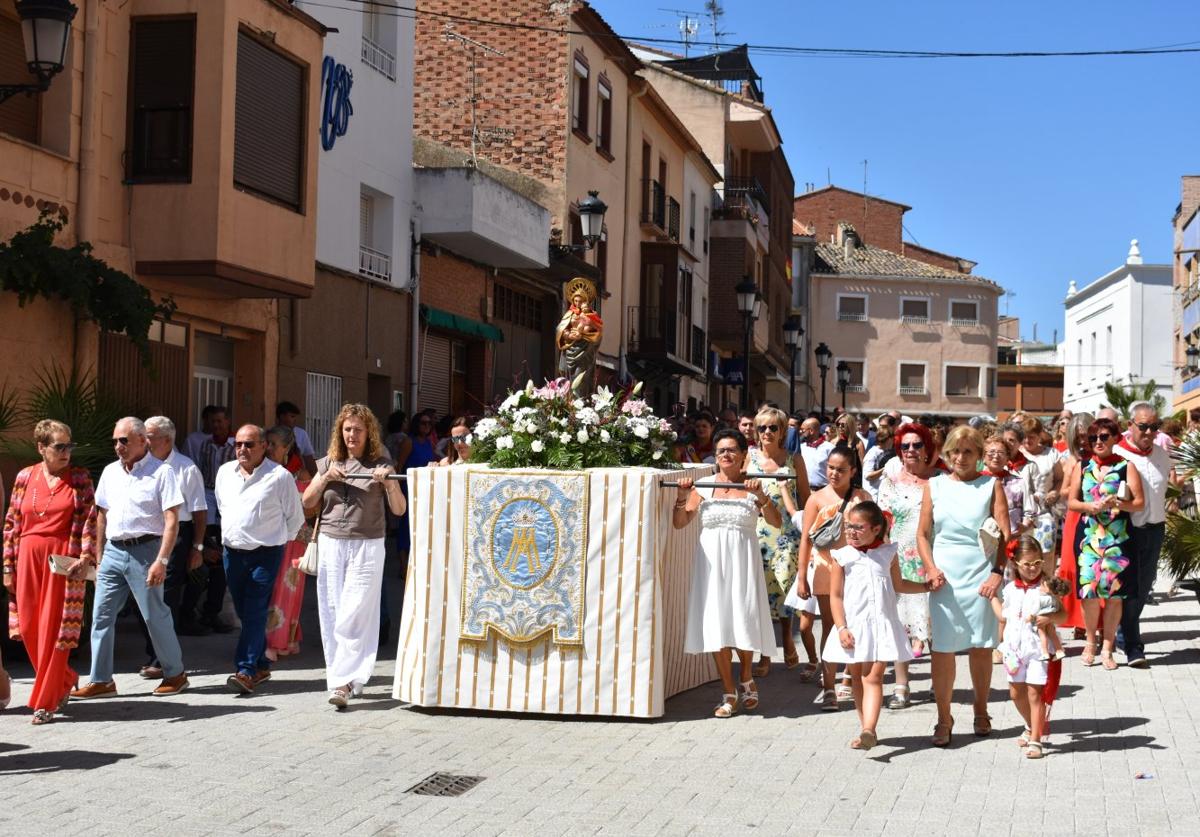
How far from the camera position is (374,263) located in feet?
69.9

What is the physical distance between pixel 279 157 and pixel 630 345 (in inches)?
692

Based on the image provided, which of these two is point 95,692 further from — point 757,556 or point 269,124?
point 269,124

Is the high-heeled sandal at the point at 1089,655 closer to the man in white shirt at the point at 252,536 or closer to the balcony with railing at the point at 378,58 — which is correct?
the man in white shirt at the point at 252,536

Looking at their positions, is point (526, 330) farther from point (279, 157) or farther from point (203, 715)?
point (203, 715)

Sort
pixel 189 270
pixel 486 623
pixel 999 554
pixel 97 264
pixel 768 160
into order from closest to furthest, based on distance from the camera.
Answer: pixel 999 554, pixel 486 623, pixel 97 264, pixel 189 270, pixel 768 160

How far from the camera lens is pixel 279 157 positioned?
17094 millimetres

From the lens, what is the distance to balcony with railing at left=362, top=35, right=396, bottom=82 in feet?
69.6

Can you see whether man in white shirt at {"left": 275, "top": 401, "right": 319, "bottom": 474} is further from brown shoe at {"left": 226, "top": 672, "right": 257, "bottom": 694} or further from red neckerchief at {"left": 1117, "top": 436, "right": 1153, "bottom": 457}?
red neckerchief at {"left": 1117, "top": 436, "right": 1153, "bottom": 457}

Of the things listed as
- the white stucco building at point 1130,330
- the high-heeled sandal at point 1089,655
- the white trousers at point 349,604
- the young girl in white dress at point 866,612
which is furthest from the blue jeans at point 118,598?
the white stucco building at point 1130,330

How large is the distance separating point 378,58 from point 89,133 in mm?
7299

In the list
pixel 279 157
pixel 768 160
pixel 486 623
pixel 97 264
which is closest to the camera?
pixel 486 623

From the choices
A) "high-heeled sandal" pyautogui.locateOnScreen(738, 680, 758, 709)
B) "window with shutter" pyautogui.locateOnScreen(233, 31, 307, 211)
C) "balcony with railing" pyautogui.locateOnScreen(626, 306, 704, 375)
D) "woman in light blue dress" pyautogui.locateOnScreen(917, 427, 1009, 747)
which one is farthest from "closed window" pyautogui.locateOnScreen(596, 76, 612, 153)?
"woman in light blue dress" pyautogui.locateOnScreen(917, 427, 1009, 747)

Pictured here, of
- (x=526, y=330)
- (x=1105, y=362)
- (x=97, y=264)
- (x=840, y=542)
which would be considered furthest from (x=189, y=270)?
(x=1105, y=362)

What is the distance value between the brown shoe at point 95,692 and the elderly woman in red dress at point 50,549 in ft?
0.75
